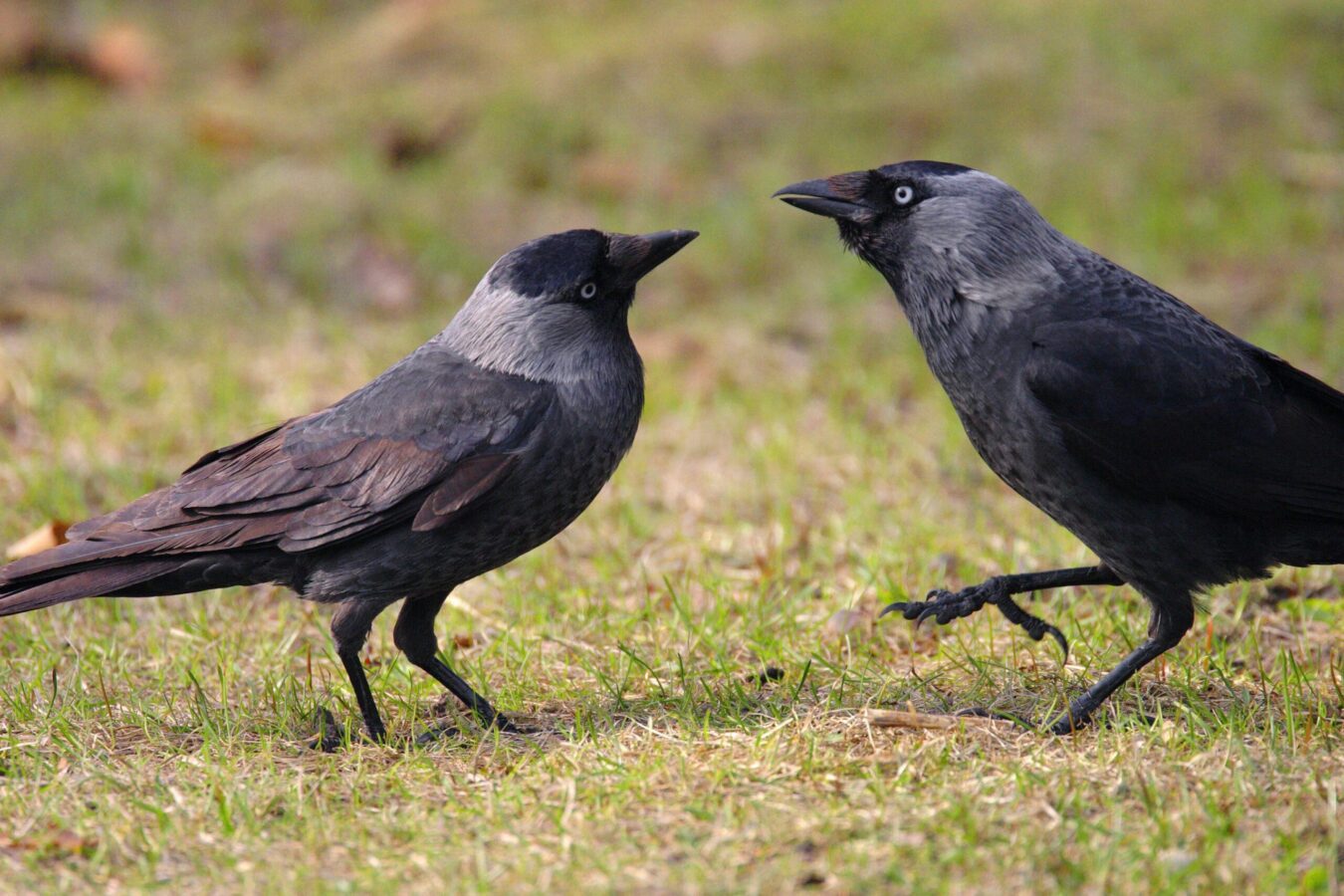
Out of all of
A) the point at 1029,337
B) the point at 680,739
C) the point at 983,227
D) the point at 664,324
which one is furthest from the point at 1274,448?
the point at 664,324

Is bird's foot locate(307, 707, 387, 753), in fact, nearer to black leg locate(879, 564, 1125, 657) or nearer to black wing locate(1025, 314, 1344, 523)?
black leg locate(879, 564, 1125, 657)

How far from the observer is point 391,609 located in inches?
198

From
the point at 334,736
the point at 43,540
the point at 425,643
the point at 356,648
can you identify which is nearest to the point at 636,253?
the point at 425,643

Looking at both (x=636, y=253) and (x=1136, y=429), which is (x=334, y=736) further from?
(x=1136, y=429)

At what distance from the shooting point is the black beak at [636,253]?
13.7 ft

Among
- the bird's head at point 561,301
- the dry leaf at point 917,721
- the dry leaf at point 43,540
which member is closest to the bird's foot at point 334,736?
the bird's head at point 561,301

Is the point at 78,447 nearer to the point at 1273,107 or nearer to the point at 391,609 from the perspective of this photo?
the point at 391,609

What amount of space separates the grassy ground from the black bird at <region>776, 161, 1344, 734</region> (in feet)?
1.16

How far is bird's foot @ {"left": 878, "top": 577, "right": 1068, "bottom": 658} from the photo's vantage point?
4023 mm

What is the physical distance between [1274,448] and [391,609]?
2911 mm

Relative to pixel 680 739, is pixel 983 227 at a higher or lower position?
higher

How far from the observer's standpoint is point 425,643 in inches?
159

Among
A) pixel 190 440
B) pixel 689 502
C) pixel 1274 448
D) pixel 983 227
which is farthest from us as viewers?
pixel 190 440

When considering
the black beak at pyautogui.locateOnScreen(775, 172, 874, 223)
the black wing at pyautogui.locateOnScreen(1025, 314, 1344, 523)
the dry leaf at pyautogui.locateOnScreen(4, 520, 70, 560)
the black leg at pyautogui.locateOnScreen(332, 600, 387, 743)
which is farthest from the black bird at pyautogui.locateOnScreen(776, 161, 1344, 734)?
the dry leaf at pyautogui.locateOnScreen(4, 520, 70, 560)
